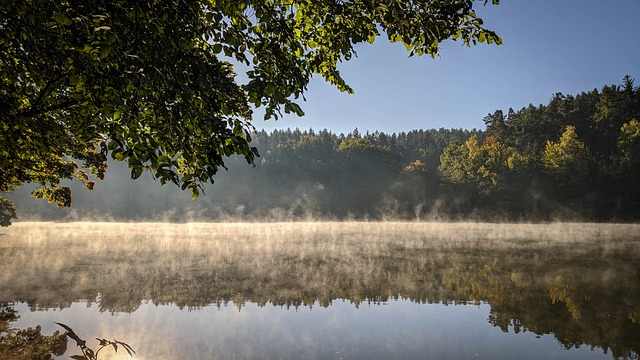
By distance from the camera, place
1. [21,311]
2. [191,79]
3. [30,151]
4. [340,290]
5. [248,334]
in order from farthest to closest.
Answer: [340,290] → [21,311] → [248,334] → [30,151] → [191,79]

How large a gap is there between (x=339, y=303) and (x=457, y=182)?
78.9 meters

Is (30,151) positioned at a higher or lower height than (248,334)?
higher

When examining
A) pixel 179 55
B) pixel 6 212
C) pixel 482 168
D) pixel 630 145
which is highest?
pixel 630 145

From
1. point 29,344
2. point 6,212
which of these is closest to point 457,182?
point 6,212

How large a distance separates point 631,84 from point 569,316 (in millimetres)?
97610

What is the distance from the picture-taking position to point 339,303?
47.0 feet

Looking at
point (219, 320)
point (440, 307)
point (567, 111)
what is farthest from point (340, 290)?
point (567, 111)

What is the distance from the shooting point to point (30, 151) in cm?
905

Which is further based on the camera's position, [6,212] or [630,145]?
[630,145]

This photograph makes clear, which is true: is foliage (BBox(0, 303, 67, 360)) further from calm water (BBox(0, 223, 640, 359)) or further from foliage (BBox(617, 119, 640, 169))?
foliage (BBox(617, 119, 640, 169))

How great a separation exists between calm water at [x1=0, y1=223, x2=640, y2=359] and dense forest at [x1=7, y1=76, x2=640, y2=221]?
5415 cm

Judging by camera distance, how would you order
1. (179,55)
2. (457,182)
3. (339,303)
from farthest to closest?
(457,182)
(339,303)
(179,55)

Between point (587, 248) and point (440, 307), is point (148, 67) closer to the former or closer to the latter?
point (440, 307)

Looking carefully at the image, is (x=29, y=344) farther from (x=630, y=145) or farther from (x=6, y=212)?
(x=630, y=145)
